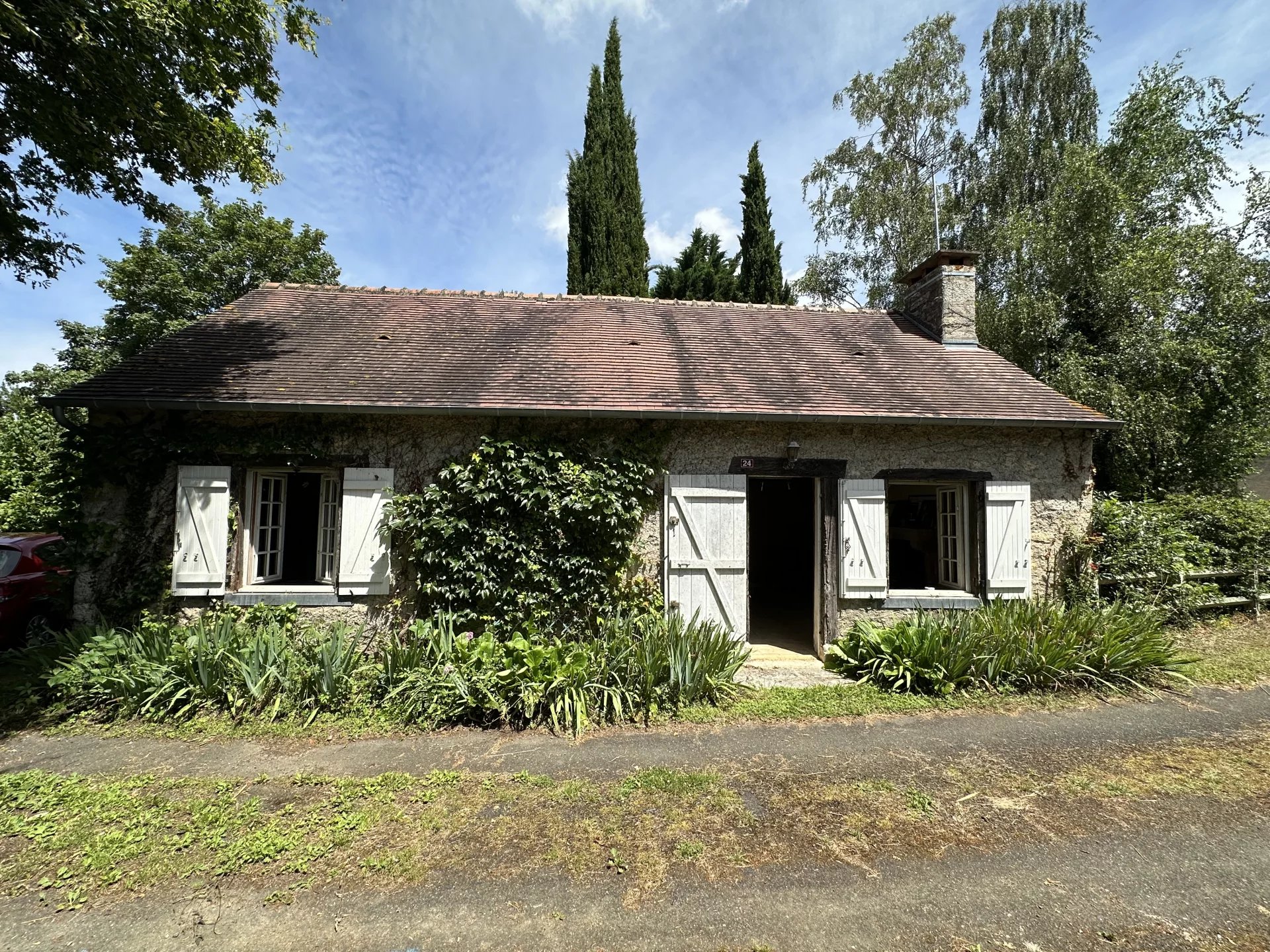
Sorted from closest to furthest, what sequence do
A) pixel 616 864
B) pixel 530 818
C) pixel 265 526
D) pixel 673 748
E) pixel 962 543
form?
1. pixel 616 864
2. pixel 530 818
3. pixel 673 748
4. pixel 265 526
5. pixel 962 543

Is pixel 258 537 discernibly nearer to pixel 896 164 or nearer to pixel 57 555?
pixel 57 555

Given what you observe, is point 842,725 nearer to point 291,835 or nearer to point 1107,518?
point 291,835

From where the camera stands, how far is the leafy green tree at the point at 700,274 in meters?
17.9

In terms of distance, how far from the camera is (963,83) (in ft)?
55.7

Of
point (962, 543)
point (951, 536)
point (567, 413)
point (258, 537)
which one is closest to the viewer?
point (567, 413)

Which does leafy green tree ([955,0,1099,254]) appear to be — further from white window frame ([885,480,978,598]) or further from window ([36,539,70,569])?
window ([36,539,70,569])

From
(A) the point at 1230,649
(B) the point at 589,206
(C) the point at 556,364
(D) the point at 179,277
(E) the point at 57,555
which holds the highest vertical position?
(B) the point at 589,206

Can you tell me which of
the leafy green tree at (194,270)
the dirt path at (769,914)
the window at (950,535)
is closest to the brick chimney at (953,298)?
the window at (950,535)

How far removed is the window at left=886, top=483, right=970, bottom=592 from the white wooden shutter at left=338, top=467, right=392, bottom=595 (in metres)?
6.06

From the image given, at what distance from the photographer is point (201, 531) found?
19.7 ft

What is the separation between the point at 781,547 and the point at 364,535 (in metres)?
9.28

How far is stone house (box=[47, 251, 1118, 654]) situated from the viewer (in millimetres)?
6121

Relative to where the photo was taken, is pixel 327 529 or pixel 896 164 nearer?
pixel 327 529

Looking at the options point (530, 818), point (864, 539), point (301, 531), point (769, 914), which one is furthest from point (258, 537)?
point (864, 539)
